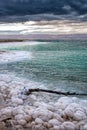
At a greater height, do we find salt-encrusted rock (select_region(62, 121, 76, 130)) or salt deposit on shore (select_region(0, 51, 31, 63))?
salt-encrusted rock (select_region(62, 121, 76, 130))

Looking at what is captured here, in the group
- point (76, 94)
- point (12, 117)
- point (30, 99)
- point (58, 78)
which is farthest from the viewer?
point (58, 78)

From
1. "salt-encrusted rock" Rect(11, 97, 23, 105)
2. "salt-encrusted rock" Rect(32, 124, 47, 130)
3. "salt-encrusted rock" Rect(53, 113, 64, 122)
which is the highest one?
"salt-encrusted rock" Rect(53, 113, 64, 122)

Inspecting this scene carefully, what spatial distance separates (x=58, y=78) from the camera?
17000mm

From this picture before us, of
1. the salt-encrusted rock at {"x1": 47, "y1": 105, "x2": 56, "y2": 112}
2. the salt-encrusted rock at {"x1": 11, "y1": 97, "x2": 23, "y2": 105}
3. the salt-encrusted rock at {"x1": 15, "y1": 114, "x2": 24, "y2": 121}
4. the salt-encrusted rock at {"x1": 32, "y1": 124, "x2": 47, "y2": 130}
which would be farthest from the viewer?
the salt-encrusted rock at {"x1": 11, "y1": 97, "x2": 23, "y2": 105}

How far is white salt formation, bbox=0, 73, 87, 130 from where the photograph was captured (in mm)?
8541

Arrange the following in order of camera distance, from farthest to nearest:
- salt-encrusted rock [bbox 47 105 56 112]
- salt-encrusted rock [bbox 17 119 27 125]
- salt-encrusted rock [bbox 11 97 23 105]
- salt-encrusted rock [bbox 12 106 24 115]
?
salt-encrusted rock [bbox 11 97 23 105]
salt-encrusted rock [bbox 47 105 56 112]
salt-encrusted rock [bbox 12 106 24 115]
salt-encrusted rock [bbox 17 119 27 125]

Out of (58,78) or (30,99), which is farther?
(58,78)

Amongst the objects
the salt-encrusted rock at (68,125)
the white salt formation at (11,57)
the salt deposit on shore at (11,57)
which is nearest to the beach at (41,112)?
the salt-encrusted rock at (68,125)

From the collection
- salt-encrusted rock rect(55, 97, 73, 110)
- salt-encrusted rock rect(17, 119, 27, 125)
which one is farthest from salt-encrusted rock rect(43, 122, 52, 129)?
salt-encrusted rock rect(55, 97, 73, 110)

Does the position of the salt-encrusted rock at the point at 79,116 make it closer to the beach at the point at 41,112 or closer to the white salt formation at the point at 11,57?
the beach at the point at 41,112

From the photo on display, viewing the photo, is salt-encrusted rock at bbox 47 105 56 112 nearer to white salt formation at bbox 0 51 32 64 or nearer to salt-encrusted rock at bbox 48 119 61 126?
salt-encrusted rock at bbox 48 119 61 126

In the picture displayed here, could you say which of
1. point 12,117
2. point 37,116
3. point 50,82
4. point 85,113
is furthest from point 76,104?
point 50,82

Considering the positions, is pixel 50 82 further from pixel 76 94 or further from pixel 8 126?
pixel 8 126

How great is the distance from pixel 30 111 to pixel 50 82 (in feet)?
19.9
